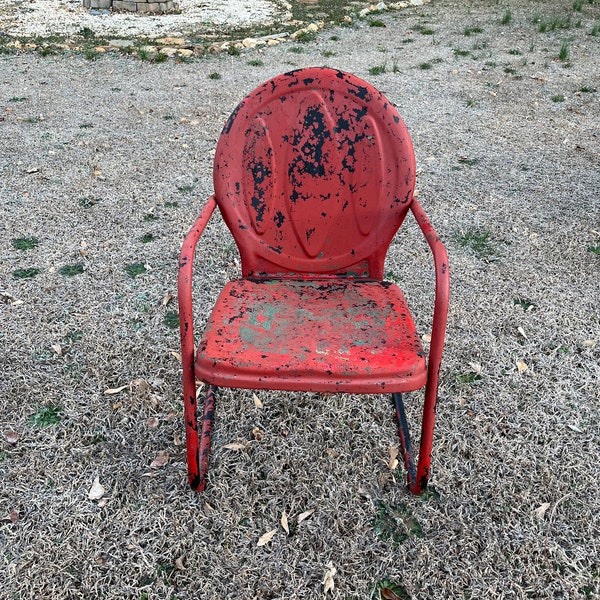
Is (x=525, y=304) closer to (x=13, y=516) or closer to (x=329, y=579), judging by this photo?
(x=329, y=579)

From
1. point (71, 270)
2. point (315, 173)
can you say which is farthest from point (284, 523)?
point (71, 270)

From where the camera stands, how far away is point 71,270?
3051 millimetres

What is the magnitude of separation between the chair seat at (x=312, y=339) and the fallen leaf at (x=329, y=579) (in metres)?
0.59

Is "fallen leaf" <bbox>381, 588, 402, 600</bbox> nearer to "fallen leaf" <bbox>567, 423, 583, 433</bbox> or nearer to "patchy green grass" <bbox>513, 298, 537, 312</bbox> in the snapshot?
"fallen leaf" <bbox>567, 423, 583, 433</bbox>

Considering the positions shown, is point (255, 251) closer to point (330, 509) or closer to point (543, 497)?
point (330, 509)

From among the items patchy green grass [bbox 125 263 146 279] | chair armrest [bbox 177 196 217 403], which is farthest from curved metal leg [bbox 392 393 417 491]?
patchy green grass [bbox 125 263 146 279]

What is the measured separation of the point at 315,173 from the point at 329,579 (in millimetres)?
1264

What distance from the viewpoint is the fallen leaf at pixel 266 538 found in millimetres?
1780

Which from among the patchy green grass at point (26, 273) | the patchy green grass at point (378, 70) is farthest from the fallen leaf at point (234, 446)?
the patchy green grass at point (378, 70)

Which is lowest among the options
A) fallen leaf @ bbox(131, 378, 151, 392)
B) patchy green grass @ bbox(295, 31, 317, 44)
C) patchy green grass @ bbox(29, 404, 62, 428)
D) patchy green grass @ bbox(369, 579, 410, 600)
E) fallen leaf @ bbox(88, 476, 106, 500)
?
patchy green grass @ bbox(369, 579, 410, 600)

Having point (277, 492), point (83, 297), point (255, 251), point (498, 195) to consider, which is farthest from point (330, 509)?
point (498, 195)

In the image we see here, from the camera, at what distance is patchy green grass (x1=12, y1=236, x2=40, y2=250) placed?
322cm

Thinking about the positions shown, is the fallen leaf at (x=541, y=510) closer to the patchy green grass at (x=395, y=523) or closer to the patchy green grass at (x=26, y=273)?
the patchy green grass at (x=395, y=523)

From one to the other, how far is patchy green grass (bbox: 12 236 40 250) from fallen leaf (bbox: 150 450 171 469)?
1746 mm
